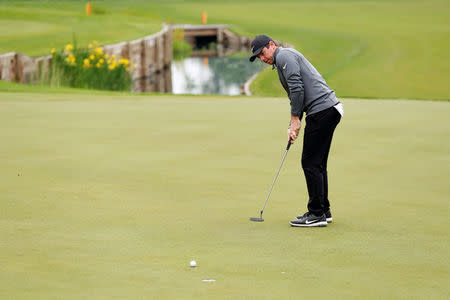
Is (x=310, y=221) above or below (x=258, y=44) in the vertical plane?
below

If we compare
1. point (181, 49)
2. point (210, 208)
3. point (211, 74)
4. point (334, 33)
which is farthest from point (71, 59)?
point (181, 49)

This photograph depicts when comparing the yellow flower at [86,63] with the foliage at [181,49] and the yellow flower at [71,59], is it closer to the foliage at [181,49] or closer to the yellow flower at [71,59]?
the yellow flower at [71,59]

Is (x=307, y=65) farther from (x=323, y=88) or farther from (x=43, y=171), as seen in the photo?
(x=43, y=171)

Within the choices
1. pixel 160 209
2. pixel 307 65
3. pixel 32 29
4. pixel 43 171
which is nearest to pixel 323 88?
pixel 307 65

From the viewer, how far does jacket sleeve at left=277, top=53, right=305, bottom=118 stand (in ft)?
21.5

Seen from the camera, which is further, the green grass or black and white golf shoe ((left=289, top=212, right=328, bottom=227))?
the green grass

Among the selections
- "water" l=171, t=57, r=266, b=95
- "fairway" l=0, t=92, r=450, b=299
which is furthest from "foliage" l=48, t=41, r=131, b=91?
"fairway" l=0, t=92, r=450, b=299

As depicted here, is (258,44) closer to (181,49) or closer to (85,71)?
(85,71)

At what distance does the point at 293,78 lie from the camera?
6586mm

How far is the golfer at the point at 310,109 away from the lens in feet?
21.6

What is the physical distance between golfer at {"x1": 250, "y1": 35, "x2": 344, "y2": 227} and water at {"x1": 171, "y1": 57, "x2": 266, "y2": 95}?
20879 mm

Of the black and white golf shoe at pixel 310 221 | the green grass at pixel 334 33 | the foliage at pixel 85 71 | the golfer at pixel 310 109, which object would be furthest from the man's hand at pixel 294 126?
the green grass at pixel 334 33

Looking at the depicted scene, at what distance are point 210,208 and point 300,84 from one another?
4.38ft

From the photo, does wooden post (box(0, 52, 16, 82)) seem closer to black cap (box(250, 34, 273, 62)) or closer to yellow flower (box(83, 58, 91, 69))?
yellow flower (box(83, 58, 91, 69))
